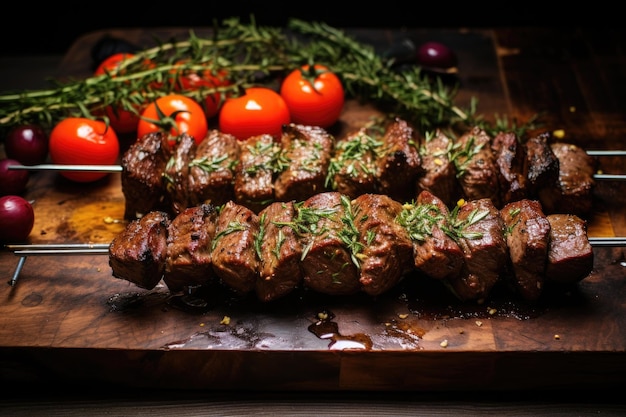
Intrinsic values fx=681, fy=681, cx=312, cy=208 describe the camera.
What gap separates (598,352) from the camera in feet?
12.5

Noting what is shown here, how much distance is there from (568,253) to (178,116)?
2.95 m

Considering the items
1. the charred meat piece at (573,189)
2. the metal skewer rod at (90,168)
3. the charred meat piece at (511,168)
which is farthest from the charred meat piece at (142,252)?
the charred meat piece at (573,189)

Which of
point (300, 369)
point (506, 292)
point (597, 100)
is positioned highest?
point (597, 100)

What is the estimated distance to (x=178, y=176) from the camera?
452 centimetres

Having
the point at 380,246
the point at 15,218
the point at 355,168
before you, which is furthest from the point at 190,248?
the point at 15,218

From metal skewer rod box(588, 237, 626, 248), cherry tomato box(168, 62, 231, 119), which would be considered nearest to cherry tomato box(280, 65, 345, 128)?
cherry tomato box(168, 62, 231, 119)

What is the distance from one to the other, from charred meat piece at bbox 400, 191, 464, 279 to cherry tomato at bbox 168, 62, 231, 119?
2.17 m

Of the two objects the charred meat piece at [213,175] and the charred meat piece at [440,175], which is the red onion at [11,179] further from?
the charred meat piece at [440,175]

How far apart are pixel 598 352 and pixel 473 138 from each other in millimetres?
1594

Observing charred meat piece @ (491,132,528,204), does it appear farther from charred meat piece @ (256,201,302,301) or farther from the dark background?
Result: the dark background

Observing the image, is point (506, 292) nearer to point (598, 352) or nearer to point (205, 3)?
point (598, 352)

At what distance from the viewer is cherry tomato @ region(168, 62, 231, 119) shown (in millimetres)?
5547

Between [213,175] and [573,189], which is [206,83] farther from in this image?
[573,189]

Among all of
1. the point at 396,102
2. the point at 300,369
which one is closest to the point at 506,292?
the point at 300,369
